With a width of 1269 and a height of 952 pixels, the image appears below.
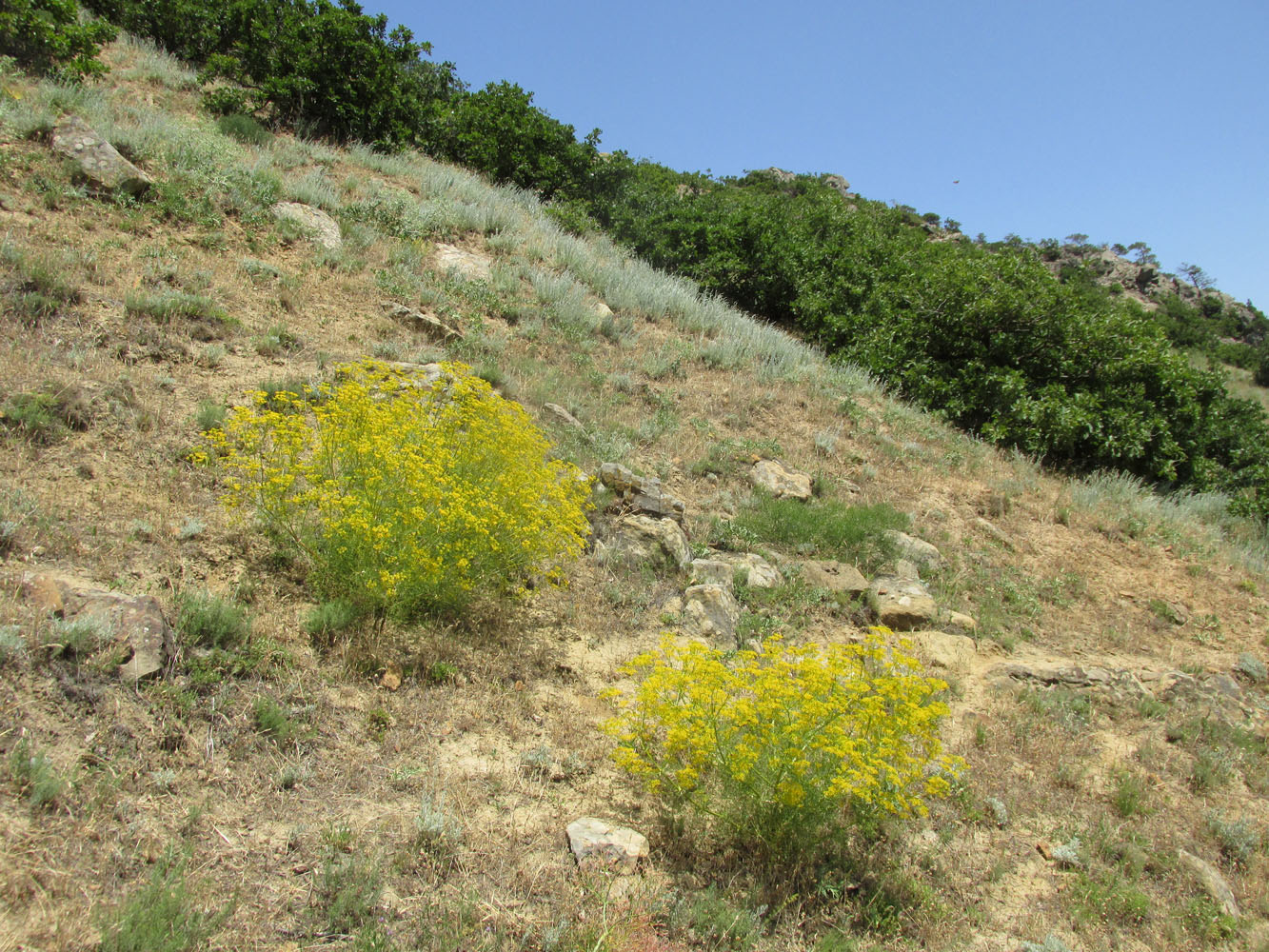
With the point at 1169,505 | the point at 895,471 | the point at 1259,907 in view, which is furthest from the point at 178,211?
the point at 1169,505

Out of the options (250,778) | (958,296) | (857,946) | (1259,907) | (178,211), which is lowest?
(250,778)

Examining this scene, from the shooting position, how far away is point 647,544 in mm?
6297

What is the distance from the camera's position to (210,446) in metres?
5.19

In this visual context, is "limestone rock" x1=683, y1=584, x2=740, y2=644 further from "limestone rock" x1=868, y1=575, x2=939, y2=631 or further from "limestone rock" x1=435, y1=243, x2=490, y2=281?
"limestone rock" x1=435, y1=243, x2=490, y2=281

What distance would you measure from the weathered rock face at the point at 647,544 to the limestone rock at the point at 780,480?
199 cm

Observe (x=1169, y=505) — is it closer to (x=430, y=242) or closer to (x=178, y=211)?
(x=430, y=242)

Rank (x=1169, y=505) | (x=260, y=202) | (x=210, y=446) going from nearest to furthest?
(x=210, y=446) < (x=260, y=202) < (x=1169, y=505)

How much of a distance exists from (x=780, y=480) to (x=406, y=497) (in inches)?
195

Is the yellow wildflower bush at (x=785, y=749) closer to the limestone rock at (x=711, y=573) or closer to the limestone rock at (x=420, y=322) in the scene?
the limestone rock at (x=711, y=573)

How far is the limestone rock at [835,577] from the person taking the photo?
6.71 metres

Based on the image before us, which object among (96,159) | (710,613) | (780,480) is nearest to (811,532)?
(780,480)

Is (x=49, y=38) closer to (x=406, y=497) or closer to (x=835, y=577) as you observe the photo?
(x=406, y=497)

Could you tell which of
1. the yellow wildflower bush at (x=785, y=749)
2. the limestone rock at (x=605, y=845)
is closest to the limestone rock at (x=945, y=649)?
the yellow wildflower bush at (x=785, y=749)

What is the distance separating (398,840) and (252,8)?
51.6ft
